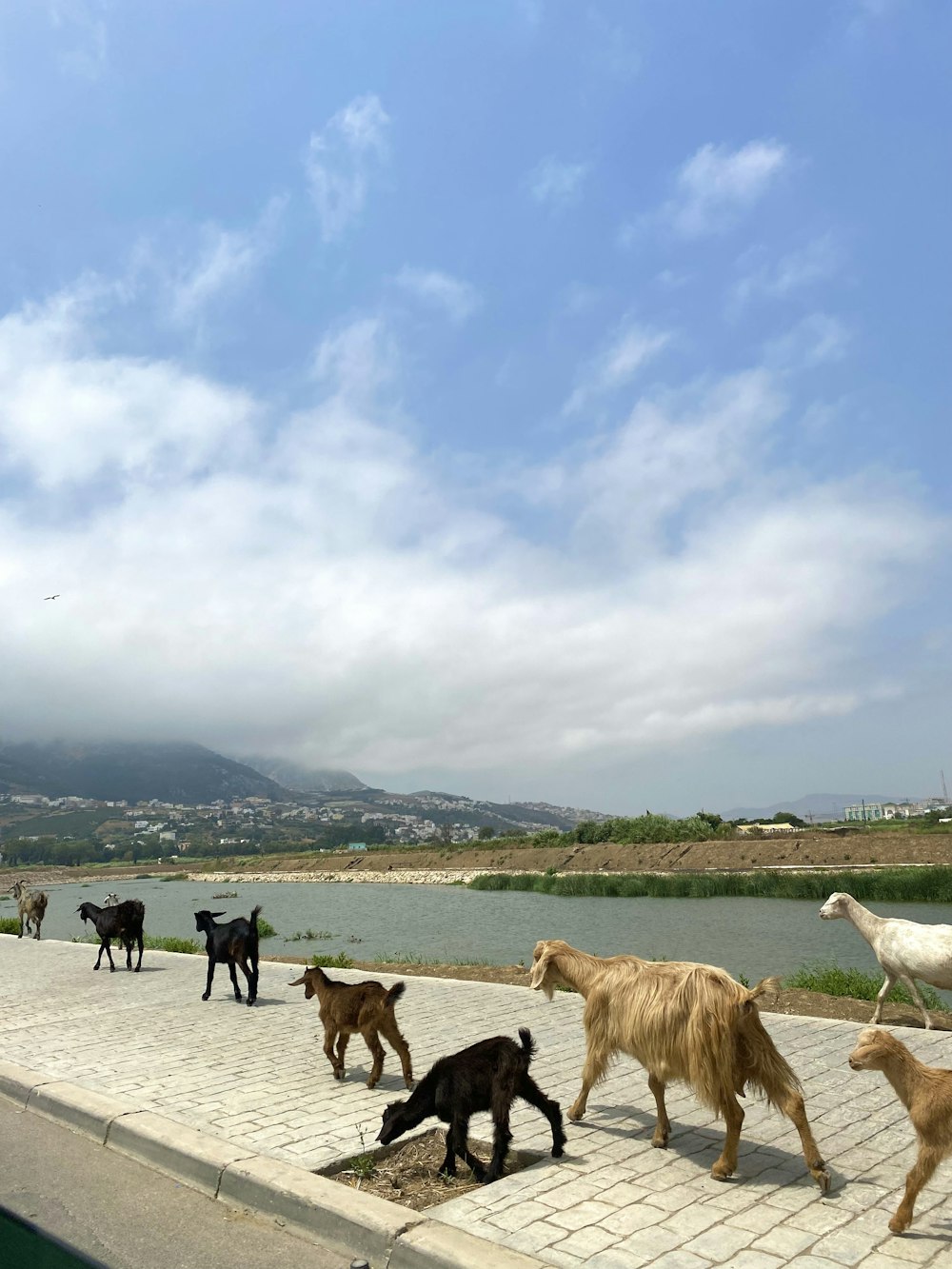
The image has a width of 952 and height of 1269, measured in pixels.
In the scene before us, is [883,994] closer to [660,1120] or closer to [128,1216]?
[660,1120]

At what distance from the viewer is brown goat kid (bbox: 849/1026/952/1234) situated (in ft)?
13.1

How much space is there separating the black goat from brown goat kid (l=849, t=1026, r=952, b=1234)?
5.93 feet

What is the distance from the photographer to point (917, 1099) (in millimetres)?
4094

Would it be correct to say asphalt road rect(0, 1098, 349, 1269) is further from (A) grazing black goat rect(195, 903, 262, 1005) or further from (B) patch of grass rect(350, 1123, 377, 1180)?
(A) grazing black goat rect(195, 903, 262, 1005)

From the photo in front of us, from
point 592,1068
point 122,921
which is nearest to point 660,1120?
point 592,1068

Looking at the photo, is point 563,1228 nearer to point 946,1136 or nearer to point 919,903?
point 946,1136

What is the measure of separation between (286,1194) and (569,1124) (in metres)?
2.04

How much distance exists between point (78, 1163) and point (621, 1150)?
357cm

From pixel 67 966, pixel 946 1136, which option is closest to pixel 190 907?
pixel 67 966

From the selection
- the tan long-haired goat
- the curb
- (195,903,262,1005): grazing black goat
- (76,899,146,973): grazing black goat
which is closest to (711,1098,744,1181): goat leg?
the tan long-haired goat

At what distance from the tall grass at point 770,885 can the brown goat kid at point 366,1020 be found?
3214cm

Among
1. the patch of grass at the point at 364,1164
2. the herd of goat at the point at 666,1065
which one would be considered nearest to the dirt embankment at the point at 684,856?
the herd of goat at the point at 666,1065

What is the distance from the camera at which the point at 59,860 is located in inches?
5502

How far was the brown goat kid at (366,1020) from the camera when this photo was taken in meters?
7.05
